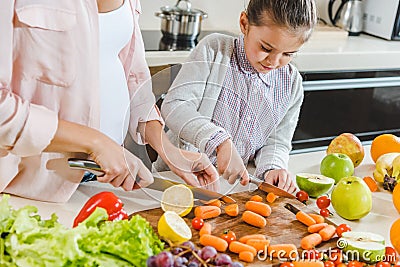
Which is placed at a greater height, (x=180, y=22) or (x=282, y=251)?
(x=180, y=22)

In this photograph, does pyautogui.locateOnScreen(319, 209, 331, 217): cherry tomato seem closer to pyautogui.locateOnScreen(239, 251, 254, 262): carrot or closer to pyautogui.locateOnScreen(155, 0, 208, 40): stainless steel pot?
pyautogui.locateOnScreen(239, 251, 254, 262): carrot

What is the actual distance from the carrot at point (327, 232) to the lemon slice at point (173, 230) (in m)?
0.30

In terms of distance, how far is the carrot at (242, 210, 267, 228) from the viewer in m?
1.41

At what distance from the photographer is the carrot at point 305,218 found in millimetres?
1428

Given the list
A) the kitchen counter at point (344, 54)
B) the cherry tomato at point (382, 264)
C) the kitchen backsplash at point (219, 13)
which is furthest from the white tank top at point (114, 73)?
the kitchen backsplash at point (219, 13)

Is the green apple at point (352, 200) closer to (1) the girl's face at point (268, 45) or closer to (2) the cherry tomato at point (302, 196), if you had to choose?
(2) the cherry tomato at point (302, 196)

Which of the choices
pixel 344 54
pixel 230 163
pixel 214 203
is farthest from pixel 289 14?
pixel 344 54

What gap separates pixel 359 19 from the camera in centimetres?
329

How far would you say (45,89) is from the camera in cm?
136

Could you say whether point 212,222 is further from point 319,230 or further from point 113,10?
point 113,10

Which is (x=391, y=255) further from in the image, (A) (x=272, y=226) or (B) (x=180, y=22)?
(B) (x=180, y=22)

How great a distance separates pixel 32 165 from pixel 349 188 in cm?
75

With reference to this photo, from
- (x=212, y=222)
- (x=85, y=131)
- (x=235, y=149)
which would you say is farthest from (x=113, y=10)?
(x=212, y=222)

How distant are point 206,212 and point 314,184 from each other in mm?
323
